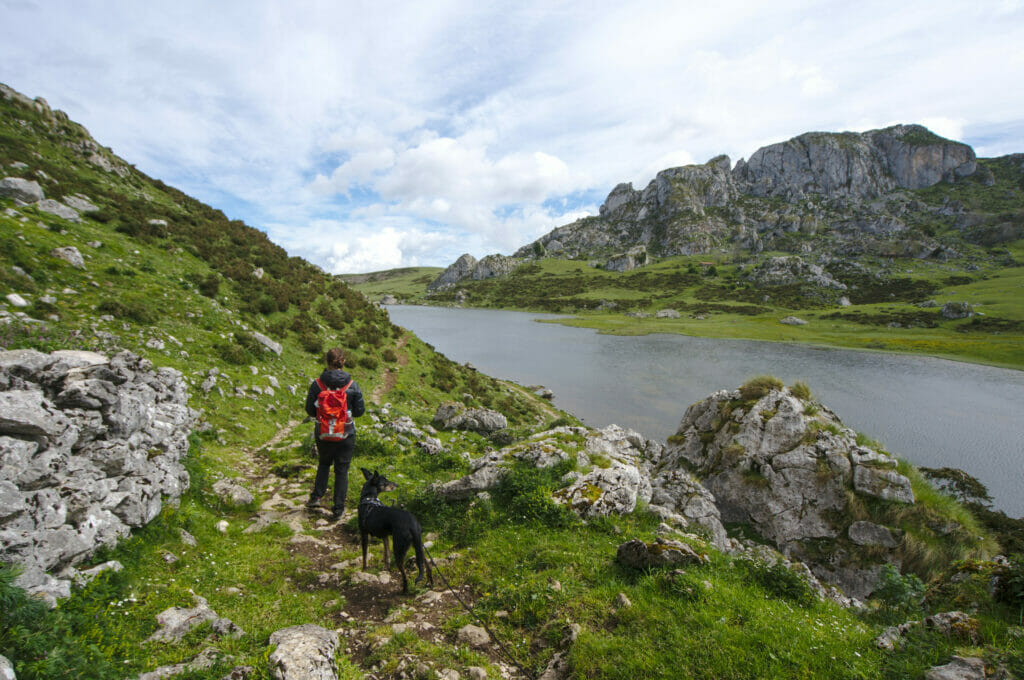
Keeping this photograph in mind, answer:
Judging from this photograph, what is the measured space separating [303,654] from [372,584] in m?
2.58

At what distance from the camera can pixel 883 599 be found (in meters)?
7.12

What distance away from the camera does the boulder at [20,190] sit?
18094mm

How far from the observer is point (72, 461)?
6035mm

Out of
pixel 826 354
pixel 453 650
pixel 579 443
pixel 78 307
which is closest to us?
pixel 453 650

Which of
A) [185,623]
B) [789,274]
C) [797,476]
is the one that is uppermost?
[789,274]

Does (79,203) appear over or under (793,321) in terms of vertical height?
over

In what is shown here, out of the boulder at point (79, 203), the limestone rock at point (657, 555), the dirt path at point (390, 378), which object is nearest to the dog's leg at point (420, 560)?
the limestone rock at point (657, 555)

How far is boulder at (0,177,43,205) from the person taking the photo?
18.1 meters

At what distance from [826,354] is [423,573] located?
80893 millimetres

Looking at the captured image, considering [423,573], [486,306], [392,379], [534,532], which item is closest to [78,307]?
[392,379]

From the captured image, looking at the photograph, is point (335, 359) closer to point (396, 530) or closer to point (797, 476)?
point (396, 530)

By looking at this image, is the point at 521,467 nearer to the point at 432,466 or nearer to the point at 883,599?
the point at 432,466

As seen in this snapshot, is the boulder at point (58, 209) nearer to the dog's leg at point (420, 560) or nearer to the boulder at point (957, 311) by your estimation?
the dog's leg at point (420, 560)

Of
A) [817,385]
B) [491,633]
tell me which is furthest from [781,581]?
[817,385]
